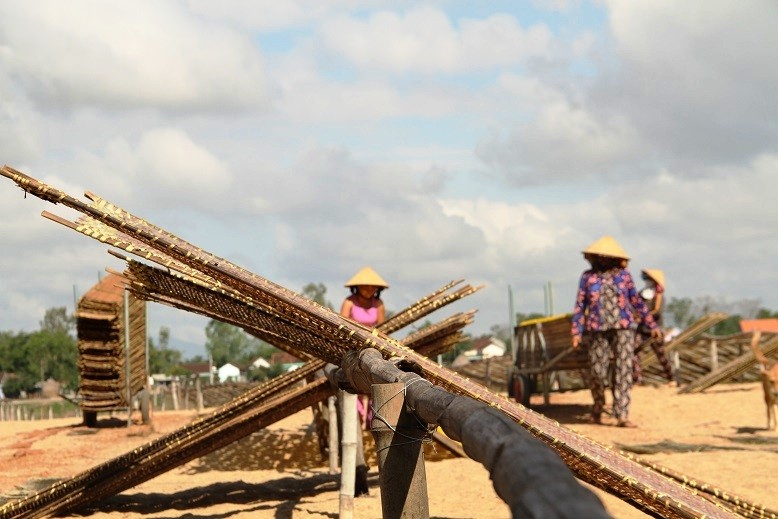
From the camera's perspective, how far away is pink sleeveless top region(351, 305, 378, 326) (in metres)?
8.69

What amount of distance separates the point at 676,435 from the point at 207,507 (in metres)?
5.74

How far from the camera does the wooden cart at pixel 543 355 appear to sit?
12125 millimetres

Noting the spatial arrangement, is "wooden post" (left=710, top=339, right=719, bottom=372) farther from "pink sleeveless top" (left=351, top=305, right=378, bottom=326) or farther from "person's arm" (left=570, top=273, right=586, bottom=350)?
"pink sleeveless top" (left=351, top=305, right=378, bottom=326)

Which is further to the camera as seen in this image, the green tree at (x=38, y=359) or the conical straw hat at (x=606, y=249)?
the green tree at (x=38, y=359)

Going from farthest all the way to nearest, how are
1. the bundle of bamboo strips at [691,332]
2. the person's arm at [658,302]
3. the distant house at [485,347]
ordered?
the distant house at [485,347] → the bundle of bamboo strips at [691,332] → the person's arm at [658,302]

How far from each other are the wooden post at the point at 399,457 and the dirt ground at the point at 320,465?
2.33 meters

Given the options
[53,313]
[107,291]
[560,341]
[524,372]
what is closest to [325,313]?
[560,341]

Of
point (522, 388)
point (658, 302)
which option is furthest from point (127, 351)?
point (658, 302)

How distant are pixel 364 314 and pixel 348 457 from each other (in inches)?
144

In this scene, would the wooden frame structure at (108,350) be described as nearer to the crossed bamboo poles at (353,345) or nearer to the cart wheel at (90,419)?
the cart wheel at (90,419)

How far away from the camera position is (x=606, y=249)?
34.6 feet

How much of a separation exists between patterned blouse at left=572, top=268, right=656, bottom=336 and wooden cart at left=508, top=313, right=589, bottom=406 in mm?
942

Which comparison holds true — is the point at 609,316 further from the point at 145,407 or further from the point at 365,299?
the point at 145,407

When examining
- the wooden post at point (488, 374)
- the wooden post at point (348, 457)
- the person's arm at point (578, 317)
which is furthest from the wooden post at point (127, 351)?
the wooden post at point (488, 374)
